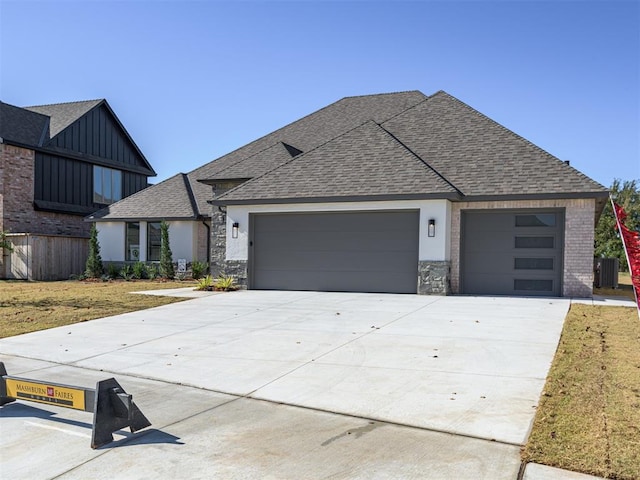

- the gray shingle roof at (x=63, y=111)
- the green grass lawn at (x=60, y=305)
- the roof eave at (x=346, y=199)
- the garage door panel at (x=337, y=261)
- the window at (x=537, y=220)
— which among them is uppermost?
the gray shingle roof at (x=63, y=111)

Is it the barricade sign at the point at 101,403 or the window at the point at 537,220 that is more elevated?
the window at the point at 537,220

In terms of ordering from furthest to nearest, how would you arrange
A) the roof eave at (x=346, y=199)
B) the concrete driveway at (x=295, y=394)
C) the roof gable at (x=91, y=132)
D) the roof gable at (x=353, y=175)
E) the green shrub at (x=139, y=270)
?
the roof gable at (x=91, y=132) → the green shrub at (x=139, y=270) → the roof gable at (x=353, y=175) → the roof eave at (x=346, y=199) → the concrete driveway at (x=295, y=394)

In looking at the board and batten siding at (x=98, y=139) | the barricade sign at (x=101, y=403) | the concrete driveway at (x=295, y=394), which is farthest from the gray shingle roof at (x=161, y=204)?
the barricade sign at (x=101, y=403)

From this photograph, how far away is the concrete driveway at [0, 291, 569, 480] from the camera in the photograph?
3.81 metres

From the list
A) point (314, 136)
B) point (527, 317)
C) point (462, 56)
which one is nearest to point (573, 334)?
point (527, 317)

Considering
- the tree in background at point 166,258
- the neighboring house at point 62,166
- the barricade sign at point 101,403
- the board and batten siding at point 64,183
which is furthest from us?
the board and batten siding at point 64,183

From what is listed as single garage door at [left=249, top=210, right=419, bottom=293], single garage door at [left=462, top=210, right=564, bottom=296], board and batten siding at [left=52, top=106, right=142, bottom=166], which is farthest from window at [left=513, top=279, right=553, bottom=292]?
board and batten siding at [left=52, top=106, right=142, bottom=166]

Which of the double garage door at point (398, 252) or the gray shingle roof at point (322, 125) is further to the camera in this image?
the gray shingle roof at point (322, 125)

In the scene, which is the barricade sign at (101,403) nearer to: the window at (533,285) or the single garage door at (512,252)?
the single garage door at (512,252)

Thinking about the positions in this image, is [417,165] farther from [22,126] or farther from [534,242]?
[22,126]

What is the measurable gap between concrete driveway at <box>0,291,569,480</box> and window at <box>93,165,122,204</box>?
2078 centimetres

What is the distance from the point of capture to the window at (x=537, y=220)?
48.1ft

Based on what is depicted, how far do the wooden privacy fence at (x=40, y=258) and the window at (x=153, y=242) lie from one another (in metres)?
Result: 4.08

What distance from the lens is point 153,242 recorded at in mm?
23547
